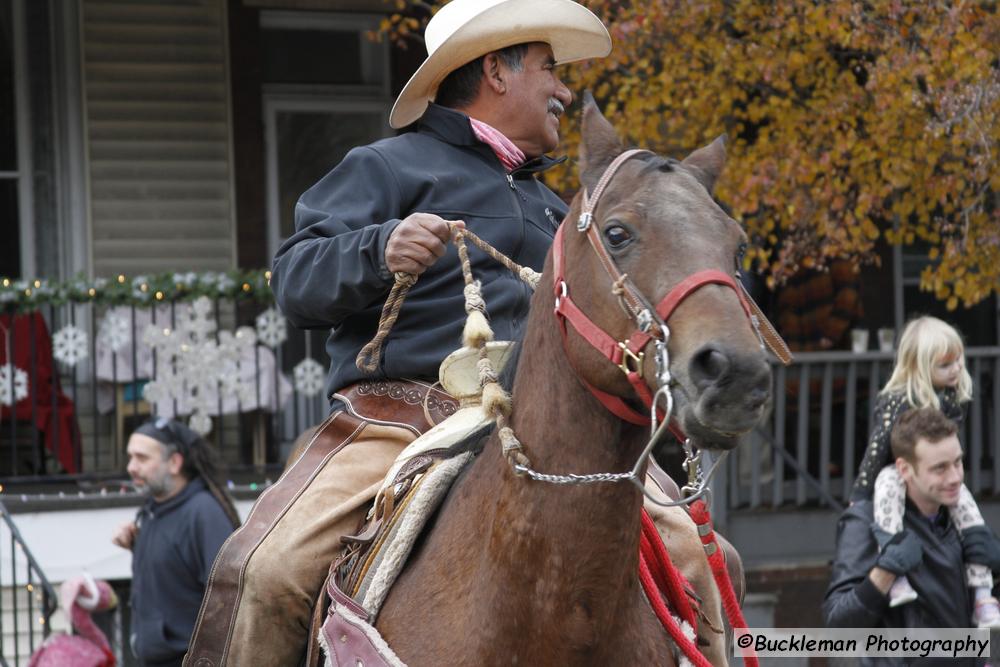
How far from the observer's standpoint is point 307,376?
34.0ft

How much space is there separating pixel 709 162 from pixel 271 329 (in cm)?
771

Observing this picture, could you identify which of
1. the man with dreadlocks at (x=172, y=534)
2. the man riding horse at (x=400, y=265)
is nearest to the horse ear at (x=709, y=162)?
the man riding horse at (x=400, y=265)

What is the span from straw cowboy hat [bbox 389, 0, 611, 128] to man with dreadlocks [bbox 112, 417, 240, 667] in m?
3.56

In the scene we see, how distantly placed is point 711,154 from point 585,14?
1050 millimetres

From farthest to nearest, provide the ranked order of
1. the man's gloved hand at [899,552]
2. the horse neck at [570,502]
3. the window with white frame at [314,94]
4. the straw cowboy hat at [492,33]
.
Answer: the window with white frame at [314,94]
the man's gloved hand at [899,552]
the straw cowboy hat at [492,33]
the horse neck at [570,502]

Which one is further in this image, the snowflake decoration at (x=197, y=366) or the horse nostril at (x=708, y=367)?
the snowflake decoration at (x=197, y=366)

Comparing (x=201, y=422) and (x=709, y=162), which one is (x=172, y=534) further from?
(x=709, y=162)

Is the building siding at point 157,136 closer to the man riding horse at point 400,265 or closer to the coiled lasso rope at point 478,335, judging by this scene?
the man riding horse at point 400,265

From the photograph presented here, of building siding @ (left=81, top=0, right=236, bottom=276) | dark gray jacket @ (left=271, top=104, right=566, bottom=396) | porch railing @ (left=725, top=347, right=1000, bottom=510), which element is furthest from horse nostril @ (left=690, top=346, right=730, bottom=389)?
building siding @ (left=81, top=0, right=236, bottom=276)

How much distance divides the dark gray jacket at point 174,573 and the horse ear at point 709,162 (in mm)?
4460

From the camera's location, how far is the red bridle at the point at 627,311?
2.61 m

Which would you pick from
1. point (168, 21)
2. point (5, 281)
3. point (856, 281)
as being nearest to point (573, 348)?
point (5, 281)

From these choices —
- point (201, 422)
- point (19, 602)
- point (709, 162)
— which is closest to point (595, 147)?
point (709, 162)

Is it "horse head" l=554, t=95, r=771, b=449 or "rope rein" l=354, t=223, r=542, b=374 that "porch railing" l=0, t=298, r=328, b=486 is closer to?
A: "rope rein" l=354, t=223, r=542, b=374
